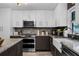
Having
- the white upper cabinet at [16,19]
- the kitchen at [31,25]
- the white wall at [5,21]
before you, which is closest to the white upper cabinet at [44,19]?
the kitchen at [31,25]

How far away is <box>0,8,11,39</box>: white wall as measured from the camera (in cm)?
756

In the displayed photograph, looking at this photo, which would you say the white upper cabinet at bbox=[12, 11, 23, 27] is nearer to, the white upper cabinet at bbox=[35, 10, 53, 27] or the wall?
the wall

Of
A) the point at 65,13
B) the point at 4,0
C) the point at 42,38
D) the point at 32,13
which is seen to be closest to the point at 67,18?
the point at 65,13

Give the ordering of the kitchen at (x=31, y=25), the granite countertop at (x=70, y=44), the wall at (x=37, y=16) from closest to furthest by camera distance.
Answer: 1. the granite countertop at (x=70, y=44)
2. the kitchen at (x=31, y=25)
3. the wall at (x=37, y=16)

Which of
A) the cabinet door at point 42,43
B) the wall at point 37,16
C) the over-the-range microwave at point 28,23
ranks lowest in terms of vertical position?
the cabinet door at point 42,43

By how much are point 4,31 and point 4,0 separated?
6.32 meters

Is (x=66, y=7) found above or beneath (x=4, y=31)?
above

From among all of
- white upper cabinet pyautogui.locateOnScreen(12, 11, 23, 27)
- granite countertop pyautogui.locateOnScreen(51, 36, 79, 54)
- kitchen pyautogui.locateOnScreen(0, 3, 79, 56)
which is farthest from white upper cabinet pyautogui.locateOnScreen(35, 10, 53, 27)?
granite countertop pyautogui.locateOnScreen(51, 36, 79, 54)

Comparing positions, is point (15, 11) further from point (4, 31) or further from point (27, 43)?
point (27, 43)

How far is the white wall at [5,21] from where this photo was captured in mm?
7562

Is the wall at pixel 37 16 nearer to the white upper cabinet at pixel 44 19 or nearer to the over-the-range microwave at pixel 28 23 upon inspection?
the white upper cabinet at pixel 44 19

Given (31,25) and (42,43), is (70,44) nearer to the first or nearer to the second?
Answer: (42,43)

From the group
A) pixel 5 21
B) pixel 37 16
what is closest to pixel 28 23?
pixel 37 16

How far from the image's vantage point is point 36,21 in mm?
8109
